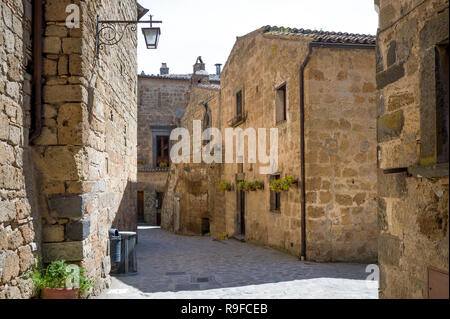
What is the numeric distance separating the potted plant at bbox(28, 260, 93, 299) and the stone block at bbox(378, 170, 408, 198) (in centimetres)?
344

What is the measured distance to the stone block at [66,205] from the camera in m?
5.00

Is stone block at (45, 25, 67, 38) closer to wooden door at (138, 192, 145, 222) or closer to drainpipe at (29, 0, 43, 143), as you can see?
drainpipe at (29, 0, 43, 143)

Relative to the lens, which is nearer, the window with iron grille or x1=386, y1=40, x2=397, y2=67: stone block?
x1=386, y1=40, x2=397, y2=67: stone block

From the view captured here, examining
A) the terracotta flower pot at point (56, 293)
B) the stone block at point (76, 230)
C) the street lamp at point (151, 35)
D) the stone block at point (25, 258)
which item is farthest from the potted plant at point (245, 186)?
the stone block at point (25, 258)

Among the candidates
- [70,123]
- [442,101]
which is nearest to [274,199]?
[70,123]

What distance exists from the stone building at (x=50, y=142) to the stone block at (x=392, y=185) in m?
3.36

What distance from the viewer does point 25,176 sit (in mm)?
4617

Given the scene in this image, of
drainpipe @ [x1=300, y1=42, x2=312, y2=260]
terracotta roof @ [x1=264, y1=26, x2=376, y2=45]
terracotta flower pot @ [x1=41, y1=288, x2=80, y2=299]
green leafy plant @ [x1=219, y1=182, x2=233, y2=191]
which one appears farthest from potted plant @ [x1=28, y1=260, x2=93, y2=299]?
green leafy plant @ [x1=219, y1=182, x2=233, y2=191]

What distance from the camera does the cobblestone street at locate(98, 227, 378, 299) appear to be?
19.4 ft

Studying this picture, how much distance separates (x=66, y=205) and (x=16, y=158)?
0.87 meters

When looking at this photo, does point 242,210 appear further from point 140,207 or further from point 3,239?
point 140,207

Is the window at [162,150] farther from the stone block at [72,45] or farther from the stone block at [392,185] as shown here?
the stone block at [392,185]

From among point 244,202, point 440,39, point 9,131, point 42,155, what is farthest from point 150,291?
point 244,202
